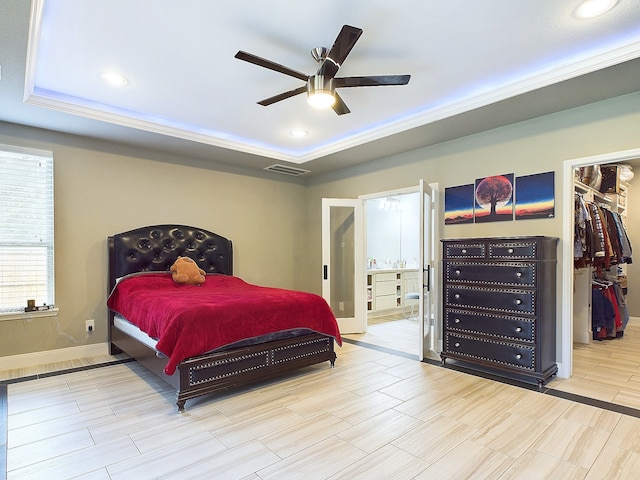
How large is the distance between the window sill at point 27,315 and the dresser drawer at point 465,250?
4.18 meters

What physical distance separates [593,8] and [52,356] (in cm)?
543

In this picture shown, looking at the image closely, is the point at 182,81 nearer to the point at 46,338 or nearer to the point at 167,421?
the point at 167,421

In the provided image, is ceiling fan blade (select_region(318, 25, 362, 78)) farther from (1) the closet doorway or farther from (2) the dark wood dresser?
(1) the closet doorway

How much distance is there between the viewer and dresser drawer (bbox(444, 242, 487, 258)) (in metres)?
3.50

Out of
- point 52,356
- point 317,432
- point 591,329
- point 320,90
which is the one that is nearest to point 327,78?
point 320,90

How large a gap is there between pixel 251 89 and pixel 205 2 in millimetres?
1109

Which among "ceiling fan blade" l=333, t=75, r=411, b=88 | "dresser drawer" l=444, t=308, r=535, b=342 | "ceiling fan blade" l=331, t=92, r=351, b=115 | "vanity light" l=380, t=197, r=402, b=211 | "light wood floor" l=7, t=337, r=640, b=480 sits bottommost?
"light wood floor" l=7, t=337, r=640, b=480

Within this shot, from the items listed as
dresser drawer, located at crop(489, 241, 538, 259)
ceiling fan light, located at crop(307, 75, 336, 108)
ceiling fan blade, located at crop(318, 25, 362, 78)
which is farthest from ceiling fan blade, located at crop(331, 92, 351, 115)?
dresser drawer, located at crop(489, 241, 538, 259)

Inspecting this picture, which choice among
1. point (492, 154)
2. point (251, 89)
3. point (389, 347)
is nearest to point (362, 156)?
point (492, 154)

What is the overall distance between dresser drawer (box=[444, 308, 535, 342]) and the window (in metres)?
4.23

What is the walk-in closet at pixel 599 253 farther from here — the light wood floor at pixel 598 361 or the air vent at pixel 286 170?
the air vent at pixel 286 170

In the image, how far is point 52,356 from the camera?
12.5 ft

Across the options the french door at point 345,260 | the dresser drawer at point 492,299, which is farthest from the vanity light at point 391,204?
the dresser drawer at point 492,299

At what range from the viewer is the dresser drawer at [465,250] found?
3.50 metres
